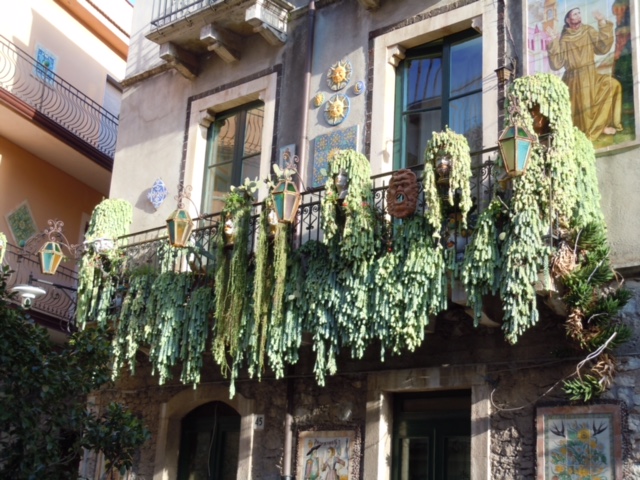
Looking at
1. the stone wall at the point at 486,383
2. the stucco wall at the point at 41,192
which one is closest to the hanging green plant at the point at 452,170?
the stone wall at the point at 486,383

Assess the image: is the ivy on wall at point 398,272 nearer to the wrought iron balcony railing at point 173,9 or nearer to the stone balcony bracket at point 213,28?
the stone balcony bracket at point 213,28

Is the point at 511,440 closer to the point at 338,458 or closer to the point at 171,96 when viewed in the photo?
the point at 338,458

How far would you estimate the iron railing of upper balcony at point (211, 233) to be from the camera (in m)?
9.91

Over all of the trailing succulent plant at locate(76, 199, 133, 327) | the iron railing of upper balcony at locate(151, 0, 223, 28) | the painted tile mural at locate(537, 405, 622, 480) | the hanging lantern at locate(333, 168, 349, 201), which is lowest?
the painted tile mural at locate(537, 405, 622, 480)

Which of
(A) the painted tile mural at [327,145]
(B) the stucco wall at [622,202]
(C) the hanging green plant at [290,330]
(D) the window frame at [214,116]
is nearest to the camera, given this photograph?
(B) the stucco wall at [622,202]

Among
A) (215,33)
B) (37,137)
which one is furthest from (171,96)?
(37,137)

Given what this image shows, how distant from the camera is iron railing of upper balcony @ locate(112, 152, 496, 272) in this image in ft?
32.5

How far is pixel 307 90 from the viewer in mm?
12281

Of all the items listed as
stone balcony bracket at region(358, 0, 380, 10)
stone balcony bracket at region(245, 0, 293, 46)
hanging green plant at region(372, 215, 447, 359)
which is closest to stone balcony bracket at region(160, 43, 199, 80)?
stone balcony bracket at region(245, 0, 293, 46)

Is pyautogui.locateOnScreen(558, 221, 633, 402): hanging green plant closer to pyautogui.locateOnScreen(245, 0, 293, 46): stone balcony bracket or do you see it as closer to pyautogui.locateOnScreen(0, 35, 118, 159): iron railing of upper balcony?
pyautogui.locateOnScreen(245, 0, 293, 46): stone balcony bracket

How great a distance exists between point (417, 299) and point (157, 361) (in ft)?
11.5

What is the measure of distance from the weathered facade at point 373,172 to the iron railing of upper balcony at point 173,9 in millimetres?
44

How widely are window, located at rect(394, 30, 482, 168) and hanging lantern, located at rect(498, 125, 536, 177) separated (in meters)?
1.73

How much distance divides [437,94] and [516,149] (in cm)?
268
